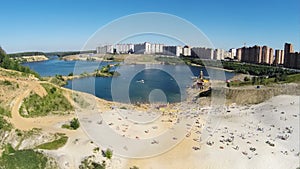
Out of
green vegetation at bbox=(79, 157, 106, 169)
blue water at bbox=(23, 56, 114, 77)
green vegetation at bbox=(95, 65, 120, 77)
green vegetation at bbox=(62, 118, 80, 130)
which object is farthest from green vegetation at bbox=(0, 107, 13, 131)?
green vegetation at bbox=(95, 65, 120, 77)

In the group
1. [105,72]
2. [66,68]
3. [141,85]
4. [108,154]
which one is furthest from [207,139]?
[66,68]

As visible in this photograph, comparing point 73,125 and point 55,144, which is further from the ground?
point 73,125

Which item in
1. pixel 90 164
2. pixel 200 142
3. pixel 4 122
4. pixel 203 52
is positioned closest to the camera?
pixel 90 164

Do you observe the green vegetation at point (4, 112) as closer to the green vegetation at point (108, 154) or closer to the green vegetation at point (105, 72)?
the green vegetation at point (108, 154)

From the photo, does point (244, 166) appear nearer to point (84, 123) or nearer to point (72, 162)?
point (72, 162)

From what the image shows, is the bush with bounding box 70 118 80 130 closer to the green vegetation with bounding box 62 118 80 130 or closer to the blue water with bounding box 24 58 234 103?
the green vegetation with bounding box 62 118 80 130

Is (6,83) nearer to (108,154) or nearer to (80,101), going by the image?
(80,101)

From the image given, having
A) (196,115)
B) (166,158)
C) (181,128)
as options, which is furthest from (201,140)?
(196,115)
